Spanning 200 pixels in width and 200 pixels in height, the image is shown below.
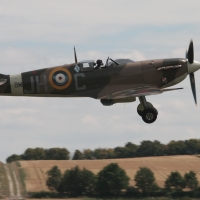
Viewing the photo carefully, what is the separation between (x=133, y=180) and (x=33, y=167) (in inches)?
585

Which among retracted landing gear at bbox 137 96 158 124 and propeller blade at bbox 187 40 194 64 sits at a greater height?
propeller blade at bbox 187 40 194 64

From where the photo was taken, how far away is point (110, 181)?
3494 inches

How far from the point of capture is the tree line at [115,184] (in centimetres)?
8331

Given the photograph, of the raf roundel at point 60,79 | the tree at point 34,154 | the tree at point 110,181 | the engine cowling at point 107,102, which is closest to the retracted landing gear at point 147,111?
the engine cowling at point 107,102

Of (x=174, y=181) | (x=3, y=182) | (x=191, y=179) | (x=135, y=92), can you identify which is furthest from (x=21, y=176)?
(x=135, y=92)

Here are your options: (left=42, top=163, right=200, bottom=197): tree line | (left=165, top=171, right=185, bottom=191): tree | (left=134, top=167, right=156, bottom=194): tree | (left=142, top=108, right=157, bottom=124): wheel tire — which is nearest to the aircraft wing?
(left=142, top=108, right=157, bottom=124): wheel tire

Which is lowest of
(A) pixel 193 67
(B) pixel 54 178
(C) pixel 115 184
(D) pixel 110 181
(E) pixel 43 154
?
(C) pixel 115 184

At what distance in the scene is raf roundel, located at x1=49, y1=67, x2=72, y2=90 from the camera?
2298cm

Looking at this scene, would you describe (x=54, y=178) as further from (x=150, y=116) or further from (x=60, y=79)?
(x=150, y=116)

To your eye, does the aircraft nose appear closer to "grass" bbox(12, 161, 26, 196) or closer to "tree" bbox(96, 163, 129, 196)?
"grass" bbox(12, 161, 26, 196)

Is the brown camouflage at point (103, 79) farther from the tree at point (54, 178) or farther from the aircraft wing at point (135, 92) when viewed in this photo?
the tree at point (54, 178)

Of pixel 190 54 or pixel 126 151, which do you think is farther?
pixel 126 151

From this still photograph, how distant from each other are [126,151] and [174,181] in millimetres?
42883

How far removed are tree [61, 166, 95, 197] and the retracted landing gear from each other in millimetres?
64202
